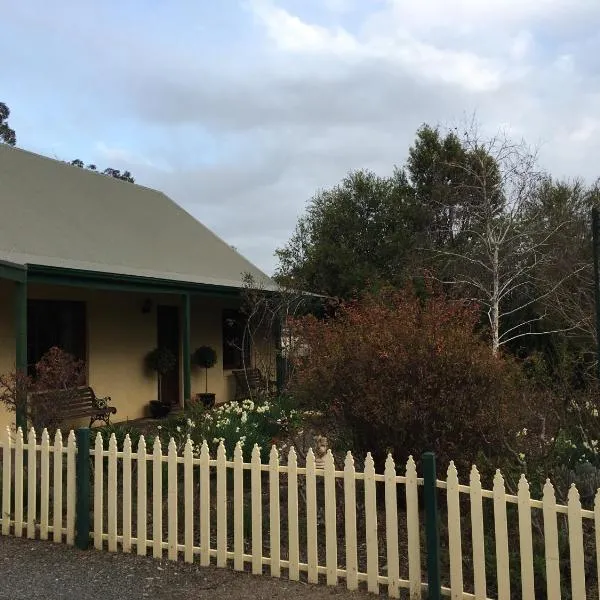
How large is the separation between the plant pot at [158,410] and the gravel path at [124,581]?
7450 mm

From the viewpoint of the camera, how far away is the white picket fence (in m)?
3.62

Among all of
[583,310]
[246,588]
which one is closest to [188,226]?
[583,310]

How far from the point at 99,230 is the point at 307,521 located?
8818 millimetres

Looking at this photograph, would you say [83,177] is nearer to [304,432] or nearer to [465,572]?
[304,432]

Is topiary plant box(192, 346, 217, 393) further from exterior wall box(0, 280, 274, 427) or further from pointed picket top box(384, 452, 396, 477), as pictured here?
pointed picket top box(384, 452, 396, 477)

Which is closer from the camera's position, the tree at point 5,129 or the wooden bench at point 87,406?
the wooden bench at point 87,406

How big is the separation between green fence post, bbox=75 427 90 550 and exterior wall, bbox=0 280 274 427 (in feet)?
15.8

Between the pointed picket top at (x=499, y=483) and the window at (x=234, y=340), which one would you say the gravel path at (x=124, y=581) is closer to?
the pointed picket top at (x=499, y=483)

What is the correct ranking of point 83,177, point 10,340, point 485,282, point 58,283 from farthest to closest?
point 485,282, point 83,177, point 10,340, point 58,283

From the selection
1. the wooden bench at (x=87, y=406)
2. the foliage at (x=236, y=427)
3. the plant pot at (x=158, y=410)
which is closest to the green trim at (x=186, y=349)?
the wooden bench at (x=87, y=406)

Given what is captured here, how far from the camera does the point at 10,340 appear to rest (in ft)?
30.7

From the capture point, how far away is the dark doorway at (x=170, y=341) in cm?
1332

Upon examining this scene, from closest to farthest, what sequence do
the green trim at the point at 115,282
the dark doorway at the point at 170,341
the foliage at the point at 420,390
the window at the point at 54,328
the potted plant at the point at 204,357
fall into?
1. the foliage at the point at 420,390
2. the green trim at the point at 115,282
3. the window at the point at 54,328
4. the dark doorway at the point at 170,341
5. the potted plant at the point at 204,357

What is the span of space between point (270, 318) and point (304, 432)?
561cm
